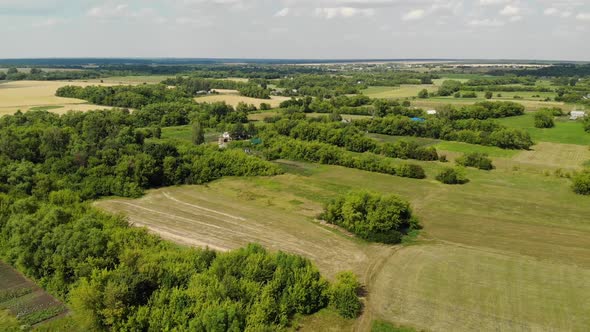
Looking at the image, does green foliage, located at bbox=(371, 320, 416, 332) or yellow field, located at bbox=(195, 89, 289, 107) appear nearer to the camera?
green foliage, located at bbox=(371, 320, 416, 332)

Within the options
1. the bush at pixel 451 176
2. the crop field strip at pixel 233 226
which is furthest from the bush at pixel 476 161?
the crop field strip at pixel 233 226

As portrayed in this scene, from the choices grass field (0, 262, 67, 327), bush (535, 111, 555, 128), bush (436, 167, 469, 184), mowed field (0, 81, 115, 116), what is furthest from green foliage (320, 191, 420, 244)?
mowed field (0, 81, 115, 116)

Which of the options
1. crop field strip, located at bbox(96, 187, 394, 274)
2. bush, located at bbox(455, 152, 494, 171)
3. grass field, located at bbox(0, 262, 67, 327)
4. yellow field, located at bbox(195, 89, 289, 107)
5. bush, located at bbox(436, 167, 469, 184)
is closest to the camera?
A: grass field, located at bbox(0, 262, 67, 327)

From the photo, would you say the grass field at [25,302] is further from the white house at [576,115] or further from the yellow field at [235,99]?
the white house at [576,115]

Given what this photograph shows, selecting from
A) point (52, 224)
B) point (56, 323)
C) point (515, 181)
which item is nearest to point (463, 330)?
point (56, 323)

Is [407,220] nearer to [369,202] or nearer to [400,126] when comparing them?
[369,202]

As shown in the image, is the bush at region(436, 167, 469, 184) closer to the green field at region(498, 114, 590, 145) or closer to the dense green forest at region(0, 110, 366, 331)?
the dense green forest at region(0, 110, 366, 331)

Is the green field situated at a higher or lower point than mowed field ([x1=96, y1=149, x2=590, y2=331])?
higher
